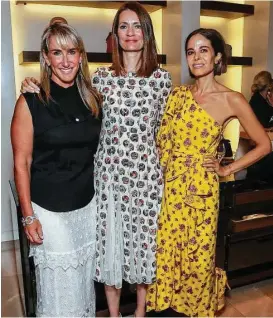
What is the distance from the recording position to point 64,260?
5.04 feet

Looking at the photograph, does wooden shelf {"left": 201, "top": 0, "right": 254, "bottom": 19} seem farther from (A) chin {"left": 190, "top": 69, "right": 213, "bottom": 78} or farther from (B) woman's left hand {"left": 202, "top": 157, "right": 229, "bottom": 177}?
(B) woman's left hand {"left": 202, "top": 157, "right": 229, "bottom": 177}

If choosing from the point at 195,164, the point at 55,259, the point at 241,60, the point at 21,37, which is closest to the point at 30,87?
the point at 55,259

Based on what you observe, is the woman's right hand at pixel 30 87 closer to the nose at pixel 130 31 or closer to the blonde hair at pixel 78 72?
the blonde hair at pixel 78 72

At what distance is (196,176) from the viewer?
1.75 meters

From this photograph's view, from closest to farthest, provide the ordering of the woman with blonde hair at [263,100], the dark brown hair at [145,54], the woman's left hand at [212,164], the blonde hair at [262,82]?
the dark brown hair at [145,54]
the woman's left hand at [212,164]
the woman with blonde hair at [263,100]
the blonde hair at [262,82]

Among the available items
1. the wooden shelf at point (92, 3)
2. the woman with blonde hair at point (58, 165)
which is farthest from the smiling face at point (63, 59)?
the wooden shelf at point (92, 3)

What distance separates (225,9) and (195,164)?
86.0 inches

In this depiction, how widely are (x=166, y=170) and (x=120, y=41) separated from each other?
24.4 inches

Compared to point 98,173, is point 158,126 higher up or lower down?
higher up

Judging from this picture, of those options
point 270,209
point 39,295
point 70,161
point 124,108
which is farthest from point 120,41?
point 270,209

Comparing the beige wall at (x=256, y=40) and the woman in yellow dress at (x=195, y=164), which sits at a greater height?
the beige wall at (x=256, y=40)

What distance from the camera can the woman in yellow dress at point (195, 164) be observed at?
170 cm

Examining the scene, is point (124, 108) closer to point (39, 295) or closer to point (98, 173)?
point (98, 173)

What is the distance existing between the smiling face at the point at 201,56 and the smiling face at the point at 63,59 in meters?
0.52
